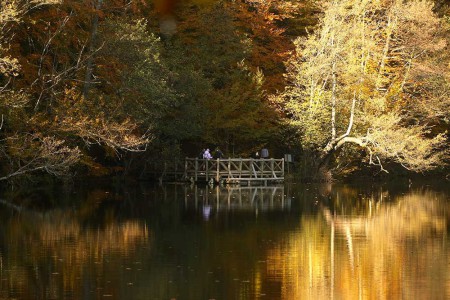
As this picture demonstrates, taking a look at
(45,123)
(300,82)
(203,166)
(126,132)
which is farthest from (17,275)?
(300,82)

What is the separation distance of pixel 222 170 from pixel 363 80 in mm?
7353

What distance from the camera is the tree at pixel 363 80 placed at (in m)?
38.8

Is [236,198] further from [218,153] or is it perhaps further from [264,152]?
[264,152]

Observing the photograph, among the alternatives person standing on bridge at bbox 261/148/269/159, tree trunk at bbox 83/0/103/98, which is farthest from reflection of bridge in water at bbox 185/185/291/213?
tree trunk at bbox 83/0/103/98

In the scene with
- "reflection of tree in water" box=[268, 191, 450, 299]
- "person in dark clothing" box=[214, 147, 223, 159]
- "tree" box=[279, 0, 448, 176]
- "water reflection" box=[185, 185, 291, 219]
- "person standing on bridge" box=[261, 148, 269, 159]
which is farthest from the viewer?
"person standing on bridge" box=[261, 148, 269, 159]

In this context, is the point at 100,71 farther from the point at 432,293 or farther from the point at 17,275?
the point at 432,293

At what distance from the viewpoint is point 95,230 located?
20219 millimetres

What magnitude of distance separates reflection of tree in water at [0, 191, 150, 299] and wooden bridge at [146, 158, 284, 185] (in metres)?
14.6

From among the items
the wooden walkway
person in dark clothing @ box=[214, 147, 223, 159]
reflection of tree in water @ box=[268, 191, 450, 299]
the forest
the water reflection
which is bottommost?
reflection of tree in water @ box=[268, 191, 450, 299]

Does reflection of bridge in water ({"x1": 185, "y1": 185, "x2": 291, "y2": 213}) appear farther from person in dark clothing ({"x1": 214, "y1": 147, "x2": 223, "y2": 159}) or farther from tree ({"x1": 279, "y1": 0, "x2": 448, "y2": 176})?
tree ({"x1": 279, "y1": 0, "x2": 448, "y2": 176})

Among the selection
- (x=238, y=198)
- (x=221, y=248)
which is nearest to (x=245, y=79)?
(x=238, y=198)

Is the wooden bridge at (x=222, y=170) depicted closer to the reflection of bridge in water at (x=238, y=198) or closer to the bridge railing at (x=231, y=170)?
the bridge railing at (x=231, y=170)

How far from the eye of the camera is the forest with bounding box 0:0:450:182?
107ft

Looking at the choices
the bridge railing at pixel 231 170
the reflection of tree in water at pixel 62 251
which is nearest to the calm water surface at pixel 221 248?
the reflection of tree in water at pixel 62 251
